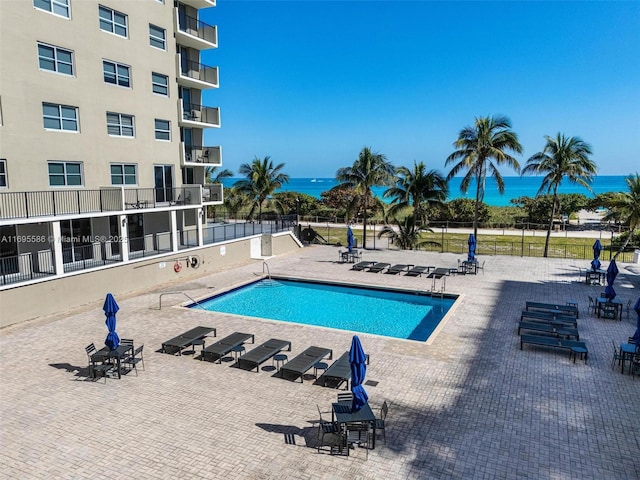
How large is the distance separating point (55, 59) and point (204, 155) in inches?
444

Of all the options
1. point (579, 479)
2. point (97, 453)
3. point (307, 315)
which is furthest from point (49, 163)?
point (579, 479)

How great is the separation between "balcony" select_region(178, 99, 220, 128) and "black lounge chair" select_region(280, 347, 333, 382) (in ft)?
63.9

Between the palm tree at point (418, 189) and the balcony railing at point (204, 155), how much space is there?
12.5 metres

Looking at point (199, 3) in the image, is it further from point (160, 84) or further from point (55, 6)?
point (55, 6)

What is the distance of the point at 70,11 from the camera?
67.4 ft

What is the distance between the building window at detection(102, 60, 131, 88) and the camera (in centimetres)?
2266

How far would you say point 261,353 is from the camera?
45.1ft

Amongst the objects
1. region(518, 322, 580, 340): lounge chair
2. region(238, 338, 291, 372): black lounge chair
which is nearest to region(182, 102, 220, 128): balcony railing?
region(238, 338, 291, 372): black lounge chair

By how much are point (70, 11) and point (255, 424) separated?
20.2m

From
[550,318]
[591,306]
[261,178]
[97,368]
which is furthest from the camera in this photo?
[261,178]

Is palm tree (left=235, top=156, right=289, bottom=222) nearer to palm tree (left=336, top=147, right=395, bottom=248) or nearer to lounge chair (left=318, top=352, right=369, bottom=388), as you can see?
palm tree (left=336, top=147, right=395, bottom=248)

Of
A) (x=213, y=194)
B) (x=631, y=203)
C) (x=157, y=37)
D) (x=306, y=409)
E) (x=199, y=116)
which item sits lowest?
(x=306, y=409)

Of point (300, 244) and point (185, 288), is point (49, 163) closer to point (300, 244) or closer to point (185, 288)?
point (185, 288)

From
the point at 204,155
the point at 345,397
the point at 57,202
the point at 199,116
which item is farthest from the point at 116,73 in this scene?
the point at 345,397
